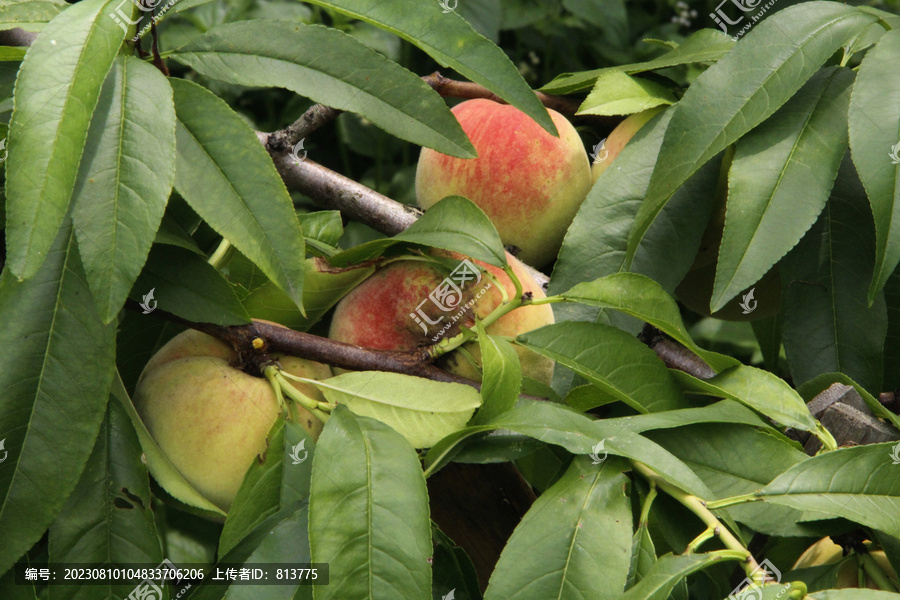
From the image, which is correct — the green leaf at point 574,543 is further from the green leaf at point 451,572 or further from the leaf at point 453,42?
the leaf at point 453,42

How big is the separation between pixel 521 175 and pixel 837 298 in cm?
30

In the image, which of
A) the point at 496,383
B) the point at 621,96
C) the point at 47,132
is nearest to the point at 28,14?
the point at 47,132

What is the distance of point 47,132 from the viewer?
439mm

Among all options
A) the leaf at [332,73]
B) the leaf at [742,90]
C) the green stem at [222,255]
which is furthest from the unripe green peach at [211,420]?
the leaf at [742,90]

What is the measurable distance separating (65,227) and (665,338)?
54 centimetres

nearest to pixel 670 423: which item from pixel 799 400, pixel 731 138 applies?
pixel 799 400

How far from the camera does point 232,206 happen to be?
0.50m

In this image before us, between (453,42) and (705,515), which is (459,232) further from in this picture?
(705,515)

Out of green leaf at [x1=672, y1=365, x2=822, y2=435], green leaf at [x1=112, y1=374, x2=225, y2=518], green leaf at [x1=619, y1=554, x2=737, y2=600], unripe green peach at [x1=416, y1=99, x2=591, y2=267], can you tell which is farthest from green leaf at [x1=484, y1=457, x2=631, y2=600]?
unripe green peach at [x1=416, y1=99, x2=591, y2=267]

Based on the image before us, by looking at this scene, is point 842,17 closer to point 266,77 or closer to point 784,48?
point 784,48

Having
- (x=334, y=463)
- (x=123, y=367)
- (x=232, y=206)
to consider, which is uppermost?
(x=232, y=206)

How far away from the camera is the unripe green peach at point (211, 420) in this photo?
1.94 ft

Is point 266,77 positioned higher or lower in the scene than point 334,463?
higher

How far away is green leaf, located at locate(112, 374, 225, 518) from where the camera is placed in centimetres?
57
